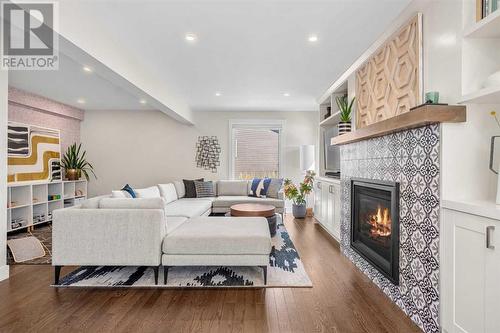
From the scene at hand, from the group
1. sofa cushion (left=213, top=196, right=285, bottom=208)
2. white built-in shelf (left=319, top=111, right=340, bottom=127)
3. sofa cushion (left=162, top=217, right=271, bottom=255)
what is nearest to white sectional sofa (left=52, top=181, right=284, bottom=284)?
sofa cushion (left=162, top=217, right=271, bottom=255)

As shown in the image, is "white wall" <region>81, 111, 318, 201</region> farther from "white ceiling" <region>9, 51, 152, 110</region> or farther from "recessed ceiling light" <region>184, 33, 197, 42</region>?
"recessed ceiling light" <region>184, 33, 197, 42</region>

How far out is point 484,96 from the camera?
1.53 metres

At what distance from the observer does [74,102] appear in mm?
5820

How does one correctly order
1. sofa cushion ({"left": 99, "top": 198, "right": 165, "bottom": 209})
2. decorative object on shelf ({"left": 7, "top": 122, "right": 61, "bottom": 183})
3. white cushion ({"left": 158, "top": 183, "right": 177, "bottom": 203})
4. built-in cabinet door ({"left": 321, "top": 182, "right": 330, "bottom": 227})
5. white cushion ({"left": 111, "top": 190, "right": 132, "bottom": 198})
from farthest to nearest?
white cushion ({"left": 158, "top": 183, "right": 177, "bottom": 203})
decorative object on shelf ({"left": 7, "top": 122, "right": 61, "bottom": 183})
built-in cabinet door ({"left": 321, "top": 182, "right": 330, "bottom": 227})
white cushion ({"left": 111, "top": 190, "right": 132, "bottom": 198})
sofa cushion ({"left": 99, "top": 198, "right": 165, "bottom": 209})

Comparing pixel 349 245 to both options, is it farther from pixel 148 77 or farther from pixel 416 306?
pixel 148 77

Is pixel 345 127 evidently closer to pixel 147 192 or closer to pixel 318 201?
pixel 318 201

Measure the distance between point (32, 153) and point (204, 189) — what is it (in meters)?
3.31

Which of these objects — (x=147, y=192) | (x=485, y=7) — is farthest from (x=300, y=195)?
(x=485, y=7)

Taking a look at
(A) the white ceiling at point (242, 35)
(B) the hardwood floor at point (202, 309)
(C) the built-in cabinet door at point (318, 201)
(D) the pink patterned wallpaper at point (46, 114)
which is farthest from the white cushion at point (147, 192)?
(C) the built-in cabinet door at point (318, 201)

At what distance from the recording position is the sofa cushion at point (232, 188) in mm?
5969

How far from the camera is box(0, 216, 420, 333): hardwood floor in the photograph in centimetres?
192

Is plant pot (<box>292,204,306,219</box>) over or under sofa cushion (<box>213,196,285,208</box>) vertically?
under

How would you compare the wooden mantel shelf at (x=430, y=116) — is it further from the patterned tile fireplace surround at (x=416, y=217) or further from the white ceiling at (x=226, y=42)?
the white ceiling at (x=226, y=42)

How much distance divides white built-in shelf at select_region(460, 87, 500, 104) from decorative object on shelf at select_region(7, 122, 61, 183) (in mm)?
6241
